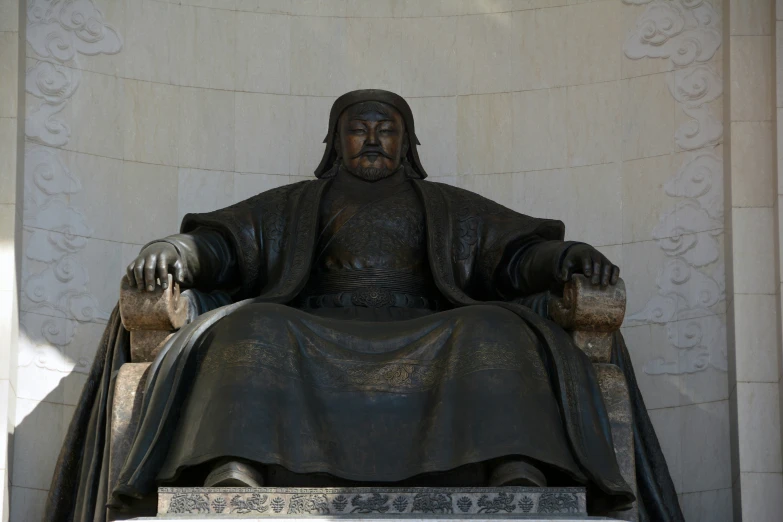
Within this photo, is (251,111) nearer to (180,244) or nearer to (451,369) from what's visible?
(180,244)

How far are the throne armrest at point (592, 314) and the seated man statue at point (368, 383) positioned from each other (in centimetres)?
9

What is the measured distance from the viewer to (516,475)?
743 cm

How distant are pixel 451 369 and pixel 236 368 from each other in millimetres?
886

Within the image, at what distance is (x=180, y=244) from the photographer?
28.4 ft

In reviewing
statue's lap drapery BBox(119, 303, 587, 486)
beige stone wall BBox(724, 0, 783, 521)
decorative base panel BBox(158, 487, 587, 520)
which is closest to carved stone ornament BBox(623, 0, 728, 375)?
beige stone wall BBox(724, 0, 783, 521)

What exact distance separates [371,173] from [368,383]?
183cm

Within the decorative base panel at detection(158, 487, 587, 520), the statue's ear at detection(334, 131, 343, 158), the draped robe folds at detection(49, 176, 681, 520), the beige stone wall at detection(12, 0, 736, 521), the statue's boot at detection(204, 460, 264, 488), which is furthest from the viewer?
the beige stone wall at detection(12, 0, 736, 521)

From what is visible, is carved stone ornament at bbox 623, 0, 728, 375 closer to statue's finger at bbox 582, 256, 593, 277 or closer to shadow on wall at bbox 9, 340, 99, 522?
statue's finger at bbox 582, 256, 593, 277

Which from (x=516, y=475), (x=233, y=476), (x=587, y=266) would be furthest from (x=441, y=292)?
(x=233, y=476)

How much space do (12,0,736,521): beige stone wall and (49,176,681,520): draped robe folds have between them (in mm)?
1079

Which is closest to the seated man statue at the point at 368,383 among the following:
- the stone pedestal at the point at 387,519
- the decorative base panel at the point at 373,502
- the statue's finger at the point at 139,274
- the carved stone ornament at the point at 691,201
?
the statue's finger at the point at 139,274

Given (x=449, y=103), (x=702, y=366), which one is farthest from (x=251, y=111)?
(x=702, y=366)

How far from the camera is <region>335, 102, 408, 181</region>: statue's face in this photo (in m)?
9.43

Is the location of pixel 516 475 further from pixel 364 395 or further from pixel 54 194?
pixel 54 194
